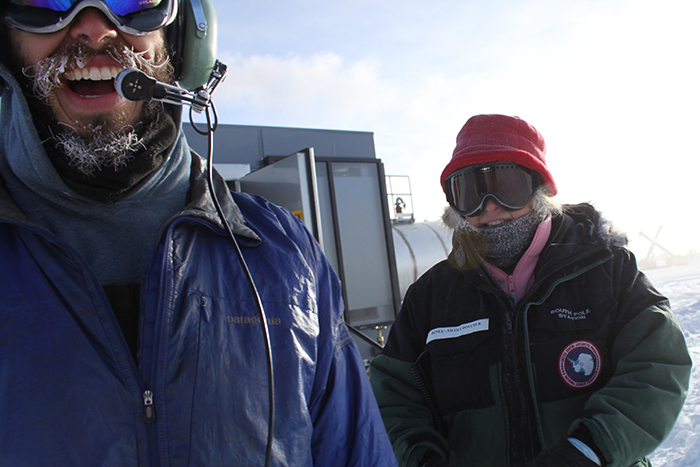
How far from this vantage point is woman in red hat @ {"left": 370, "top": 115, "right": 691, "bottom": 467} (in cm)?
151

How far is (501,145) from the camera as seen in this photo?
2.05 metres

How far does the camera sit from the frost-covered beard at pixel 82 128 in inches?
41.5

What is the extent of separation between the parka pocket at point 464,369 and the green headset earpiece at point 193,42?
1.29 m

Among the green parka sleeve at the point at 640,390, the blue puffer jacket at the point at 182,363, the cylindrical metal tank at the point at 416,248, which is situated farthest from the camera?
the cylindrical metal tank at the point at 416,248

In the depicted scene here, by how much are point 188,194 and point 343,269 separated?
3.74m

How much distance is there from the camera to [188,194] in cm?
124

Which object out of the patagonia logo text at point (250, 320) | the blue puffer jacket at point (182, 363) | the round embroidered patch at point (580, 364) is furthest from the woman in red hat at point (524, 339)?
the patagonia logo text at point (250, 320)

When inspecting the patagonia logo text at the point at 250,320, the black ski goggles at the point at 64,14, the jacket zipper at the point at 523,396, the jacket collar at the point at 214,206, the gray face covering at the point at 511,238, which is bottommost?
the jacket zipper at the point at 523,396

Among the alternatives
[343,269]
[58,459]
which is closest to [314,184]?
[343,269]

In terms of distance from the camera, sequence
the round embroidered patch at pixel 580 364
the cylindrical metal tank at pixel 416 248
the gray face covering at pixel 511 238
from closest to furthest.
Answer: the round embroidered patch at pixel 580 364, the gray face covering at pixel 511 238, the cylindrical metal tank at pixel 416 248

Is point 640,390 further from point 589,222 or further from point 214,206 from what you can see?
point 214,206

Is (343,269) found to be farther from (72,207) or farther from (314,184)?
(72,207)

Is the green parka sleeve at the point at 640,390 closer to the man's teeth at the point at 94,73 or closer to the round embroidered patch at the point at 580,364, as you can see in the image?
the round embroidered patch at the point at 580,364

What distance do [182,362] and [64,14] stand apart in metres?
0.79
